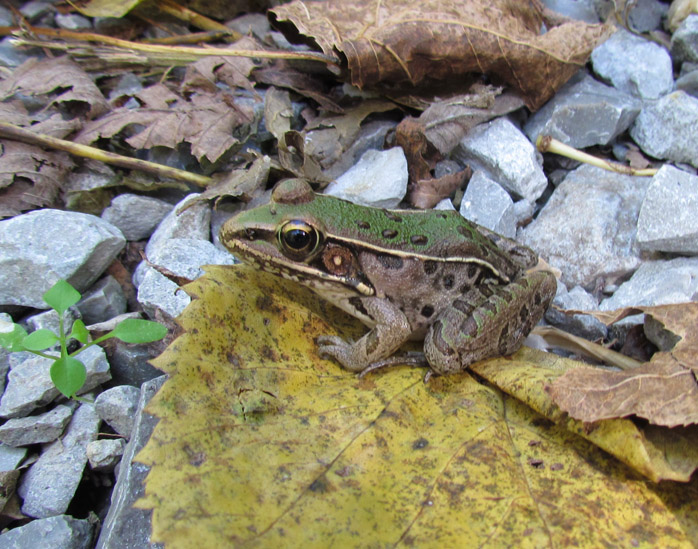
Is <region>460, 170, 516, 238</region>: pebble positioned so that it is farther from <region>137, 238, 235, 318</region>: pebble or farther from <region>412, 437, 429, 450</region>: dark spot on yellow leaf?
<region>412, 437, 429, 450</region>: dark spot on yellow leaf

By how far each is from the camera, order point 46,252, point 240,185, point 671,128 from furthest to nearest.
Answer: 1. point 671,128
2. point 240,185
3. point 46,252

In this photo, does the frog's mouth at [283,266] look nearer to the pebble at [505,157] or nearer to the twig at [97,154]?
the twig at [97,154]

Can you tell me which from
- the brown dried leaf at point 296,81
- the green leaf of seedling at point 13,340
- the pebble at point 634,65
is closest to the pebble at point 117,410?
the green leaf of seedling at point 13,340

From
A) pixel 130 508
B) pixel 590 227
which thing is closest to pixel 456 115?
pixel 590 227

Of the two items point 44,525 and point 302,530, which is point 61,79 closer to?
point 44,525

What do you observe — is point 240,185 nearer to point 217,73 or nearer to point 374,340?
point 217,73
